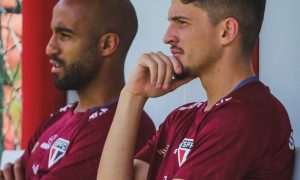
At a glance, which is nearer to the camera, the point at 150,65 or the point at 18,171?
the point at 150,65

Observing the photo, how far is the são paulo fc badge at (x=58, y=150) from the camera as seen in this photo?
2367mm

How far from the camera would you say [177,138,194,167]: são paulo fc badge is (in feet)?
6.03

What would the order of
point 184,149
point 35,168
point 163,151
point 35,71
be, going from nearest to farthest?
point 184,149, point 163,151, point 35,168, point 35,71

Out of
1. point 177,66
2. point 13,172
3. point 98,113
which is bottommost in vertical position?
point 13,172

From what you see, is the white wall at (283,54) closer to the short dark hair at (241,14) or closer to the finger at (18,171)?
the short dark hair at (241,14)

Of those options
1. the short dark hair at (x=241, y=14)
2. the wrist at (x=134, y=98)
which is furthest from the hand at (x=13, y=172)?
the short dark hair at (x=241, y=14)

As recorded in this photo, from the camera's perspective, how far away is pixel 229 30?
1891mm

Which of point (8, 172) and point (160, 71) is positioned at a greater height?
point (160, 71)

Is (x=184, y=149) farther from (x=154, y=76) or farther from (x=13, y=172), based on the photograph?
(x=13, y=172)

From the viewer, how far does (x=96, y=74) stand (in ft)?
8.27

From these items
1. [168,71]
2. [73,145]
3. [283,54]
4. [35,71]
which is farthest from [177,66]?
[35,71]

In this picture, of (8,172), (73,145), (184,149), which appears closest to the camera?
(184,149)

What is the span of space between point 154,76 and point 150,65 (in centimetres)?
3

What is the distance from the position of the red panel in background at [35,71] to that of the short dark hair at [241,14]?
5.53 feet
